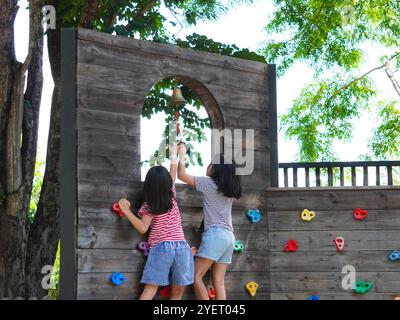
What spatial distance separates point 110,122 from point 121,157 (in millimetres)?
270

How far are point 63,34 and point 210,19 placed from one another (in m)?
4.96

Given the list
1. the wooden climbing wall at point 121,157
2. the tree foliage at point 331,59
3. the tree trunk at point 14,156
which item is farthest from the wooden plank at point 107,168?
the tree foliage at point 331,59

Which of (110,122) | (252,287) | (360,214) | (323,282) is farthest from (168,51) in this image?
(323,282)

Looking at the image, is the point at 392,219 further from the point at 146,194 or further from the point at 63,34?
the point at 63,34

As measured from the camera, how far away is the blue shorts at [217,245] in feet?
18.2

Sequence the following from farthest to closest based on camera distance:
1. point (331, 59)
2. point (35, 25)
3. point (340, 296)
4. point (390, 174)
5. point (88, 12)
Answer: point (331, 59), point (35, 25), point (88, 12), point (390, 174), point (340, 296)

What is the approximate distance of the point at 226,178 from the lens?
18.5 feet

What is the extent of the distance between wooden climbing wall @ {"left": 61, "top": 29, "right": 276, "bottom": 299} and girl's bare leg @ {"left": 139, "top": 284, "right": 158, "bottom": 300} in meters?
0.10

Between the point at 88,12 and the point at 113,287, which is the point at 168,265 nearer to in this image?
the point at 113,287

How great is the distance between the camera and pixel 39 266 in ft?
27.4

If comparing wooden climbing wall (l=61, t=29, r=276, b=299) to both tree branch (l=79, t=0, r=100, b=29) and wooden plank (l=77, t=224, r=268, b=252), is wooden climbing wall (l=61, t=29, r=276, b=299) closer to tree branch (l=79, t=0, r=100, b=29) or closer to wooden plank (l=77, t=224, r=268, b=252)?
wooden plank (l=77, t=224, r=268, b=252)

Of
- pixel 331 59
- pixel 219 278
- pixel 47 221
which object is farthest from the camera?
pixel 331 59

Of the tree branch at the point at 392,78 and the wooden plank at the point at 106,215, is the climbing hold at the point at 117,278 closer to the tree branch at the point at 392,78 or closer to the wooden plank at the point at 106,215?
the wooden plank at the point at 106,215

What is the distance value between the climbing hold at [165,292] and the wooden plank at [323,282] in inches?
42.5
